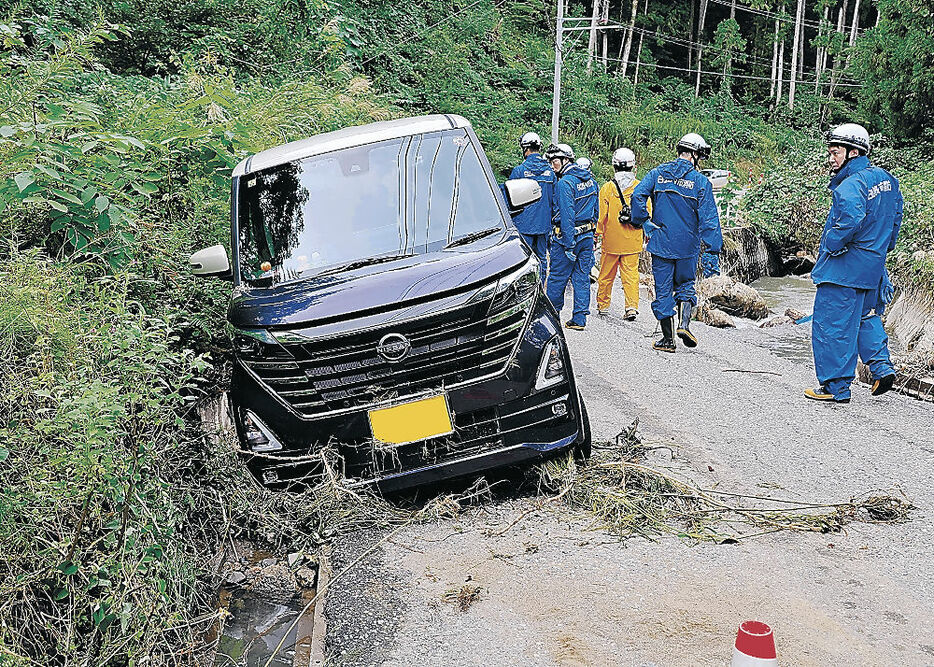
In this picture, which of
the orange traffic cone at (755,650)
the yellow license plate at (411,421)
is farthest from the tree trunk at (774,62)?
the orange traffic cone at (755,650)

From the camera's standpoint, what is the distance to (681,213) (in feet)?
31.1

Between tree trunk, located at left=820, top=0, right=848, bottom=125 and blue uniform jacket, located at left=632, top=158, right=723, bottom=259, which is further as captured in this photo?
tree trunk, located at left=820, top=0, right=848, bottom=125

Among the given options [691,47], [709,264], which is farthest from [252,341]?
[691,47]

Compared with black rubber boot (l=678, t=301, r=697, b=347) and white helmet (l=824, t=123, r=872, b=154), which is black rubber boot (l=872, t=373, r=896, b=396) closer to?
white helmet (l=824, t=123, r=872, b=154)

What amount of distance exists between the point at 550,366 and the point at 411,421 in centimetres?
86

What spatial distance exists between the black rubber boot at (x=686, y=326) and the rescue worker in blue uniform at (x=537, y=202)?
185 centimetres

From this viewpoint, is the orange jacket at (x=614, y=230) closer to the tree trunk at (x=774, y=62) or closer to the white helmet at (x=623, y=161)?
the white helmet at (x=623, y=161)

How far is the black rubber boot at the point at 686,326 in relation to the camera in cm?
1000

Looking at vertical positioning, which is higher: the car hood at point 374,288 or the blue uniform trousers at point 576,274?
the car hood at point 374,288

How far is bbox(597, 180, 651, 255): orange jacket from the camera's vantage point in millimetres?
12070

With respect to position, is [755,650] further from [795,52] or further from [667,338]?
[795,52]

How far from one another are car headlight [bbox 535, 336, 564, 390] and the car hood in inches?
19.8

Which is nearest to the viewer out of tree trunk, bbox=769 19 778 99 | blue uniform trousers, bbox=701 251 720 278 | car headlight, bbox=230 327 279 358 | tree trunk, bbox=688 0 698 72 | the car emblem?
the car emblem

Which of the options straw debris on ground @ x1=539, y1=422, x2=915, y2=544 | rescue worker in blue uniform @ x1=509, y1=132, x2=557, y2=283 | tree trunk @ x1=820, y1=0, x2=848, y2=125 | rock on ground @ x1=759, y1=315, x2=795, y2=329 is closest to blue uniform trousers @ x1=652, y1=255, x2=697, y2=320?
rescue worker in blue uniform @ x1=509, y1=132, x2=557, y2=283
